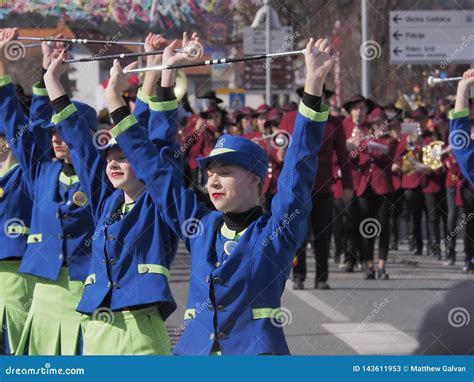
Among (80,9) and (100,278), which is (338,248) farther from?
(80,9)

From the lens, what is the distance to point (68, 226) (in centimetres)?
773

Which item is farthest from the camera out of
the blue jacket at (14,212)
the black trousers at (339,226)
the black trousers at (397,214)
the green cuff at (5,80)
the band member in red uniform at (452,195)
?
the black trousers at (397,214)

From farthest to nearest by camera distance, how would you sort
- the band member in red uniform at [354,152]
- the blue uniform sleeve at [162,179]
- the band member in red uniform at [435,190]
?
the band member in red uniform at [435,190], the band member in red uniform at [354,152], the blue uniform sleeve at [162,179]

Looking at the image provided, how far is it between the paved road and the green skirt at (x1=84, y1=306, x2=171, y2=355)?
10.9 ft

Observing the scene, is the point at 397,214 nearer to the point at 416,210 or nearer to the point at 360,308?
the point at 416,210

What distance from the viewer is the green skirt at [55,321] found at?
296 inches

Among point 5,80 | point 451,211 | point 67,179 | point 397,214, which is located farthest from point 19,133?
point 397,214

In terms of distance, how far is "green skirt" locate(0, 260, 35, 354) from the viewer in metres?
8.16

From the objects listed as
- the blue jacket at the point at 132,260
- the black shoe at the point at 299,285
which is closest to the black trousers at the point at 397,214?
the black shoe at the point at 299,285

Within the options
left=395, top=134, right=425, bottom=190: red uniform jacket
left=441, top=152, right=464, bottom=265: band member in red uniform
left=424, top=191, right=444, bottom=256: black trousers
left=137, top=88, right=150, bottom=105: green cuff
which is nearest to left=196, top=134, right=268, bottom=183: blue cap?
left=137, top=88, right=150, bottom=105: green cuff

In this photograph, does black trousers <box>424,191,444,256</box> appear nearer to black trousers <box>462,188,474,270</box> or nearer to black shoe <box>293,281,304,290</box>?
black trousers <box>462,188,474,270</box>

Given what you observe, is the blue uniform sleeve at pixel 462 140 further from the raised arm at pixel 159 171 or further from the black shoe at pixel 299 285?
the black shoe at pixel 299 285

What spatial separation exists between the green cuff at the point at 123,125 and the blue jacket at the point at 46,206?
57.5 inches

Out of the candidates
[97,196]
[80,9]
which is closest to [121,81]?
[97,196]
